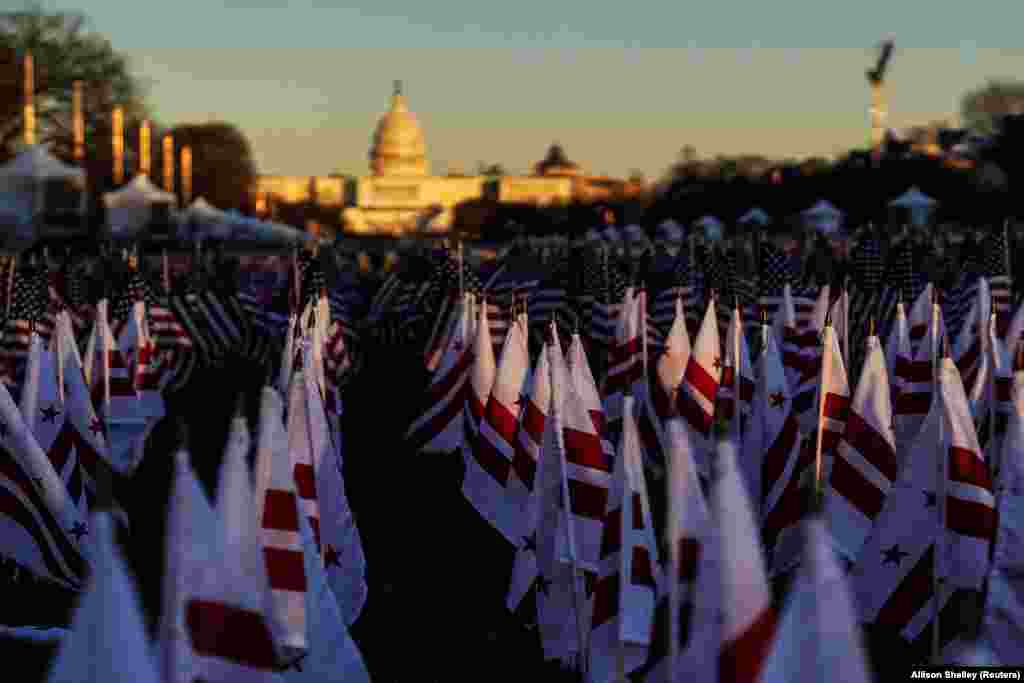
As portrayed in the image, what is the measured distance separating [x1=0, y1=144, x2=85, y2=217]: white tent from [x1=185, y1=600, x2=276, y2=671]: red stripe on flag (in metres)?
46.4

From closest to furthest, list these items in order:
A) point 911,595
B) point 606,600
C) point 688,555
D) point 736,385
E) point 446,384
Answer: point 688,555 → point 606,600 → point 911,595 → point 736,385 → point 446,384

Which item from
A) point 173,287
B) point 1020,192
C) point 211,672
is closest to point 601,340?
point 173,287

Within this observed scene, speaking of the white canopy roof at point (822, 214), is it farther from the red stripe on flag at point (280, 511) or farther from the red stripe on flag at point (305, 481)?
the red stripe on flag at point (280, 511)

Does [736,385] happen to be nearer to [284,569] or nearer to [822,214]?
[284,569]

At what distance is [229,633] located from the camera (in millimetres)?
5207

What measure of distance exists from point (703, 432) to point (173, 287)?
16007 mm

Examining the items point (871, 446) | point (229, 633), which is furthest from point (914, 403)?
point (229, 633)

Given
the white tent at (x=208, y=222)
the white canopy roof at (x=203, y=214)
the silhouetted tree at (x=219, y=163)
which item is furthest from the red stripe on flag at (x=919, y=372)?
the silhouetted tree at (x=219, y=163)

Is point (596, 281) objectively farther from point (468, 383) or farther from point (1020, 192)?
point (1020, 192)

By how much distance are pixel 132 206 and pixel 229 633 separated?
5323 centimetres

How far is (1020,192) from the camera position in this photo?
5625 cm

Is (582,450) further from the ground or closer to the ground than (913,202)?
further from the ground

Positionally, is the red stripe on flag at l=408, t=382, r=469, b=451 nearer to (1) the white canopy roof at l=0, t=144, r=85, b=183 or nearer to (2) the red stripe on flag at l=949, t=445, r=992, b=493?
(2) the red stripe on flag at l=949, t=445, r=992, b=493

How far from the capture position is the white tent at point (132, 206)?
185ft
